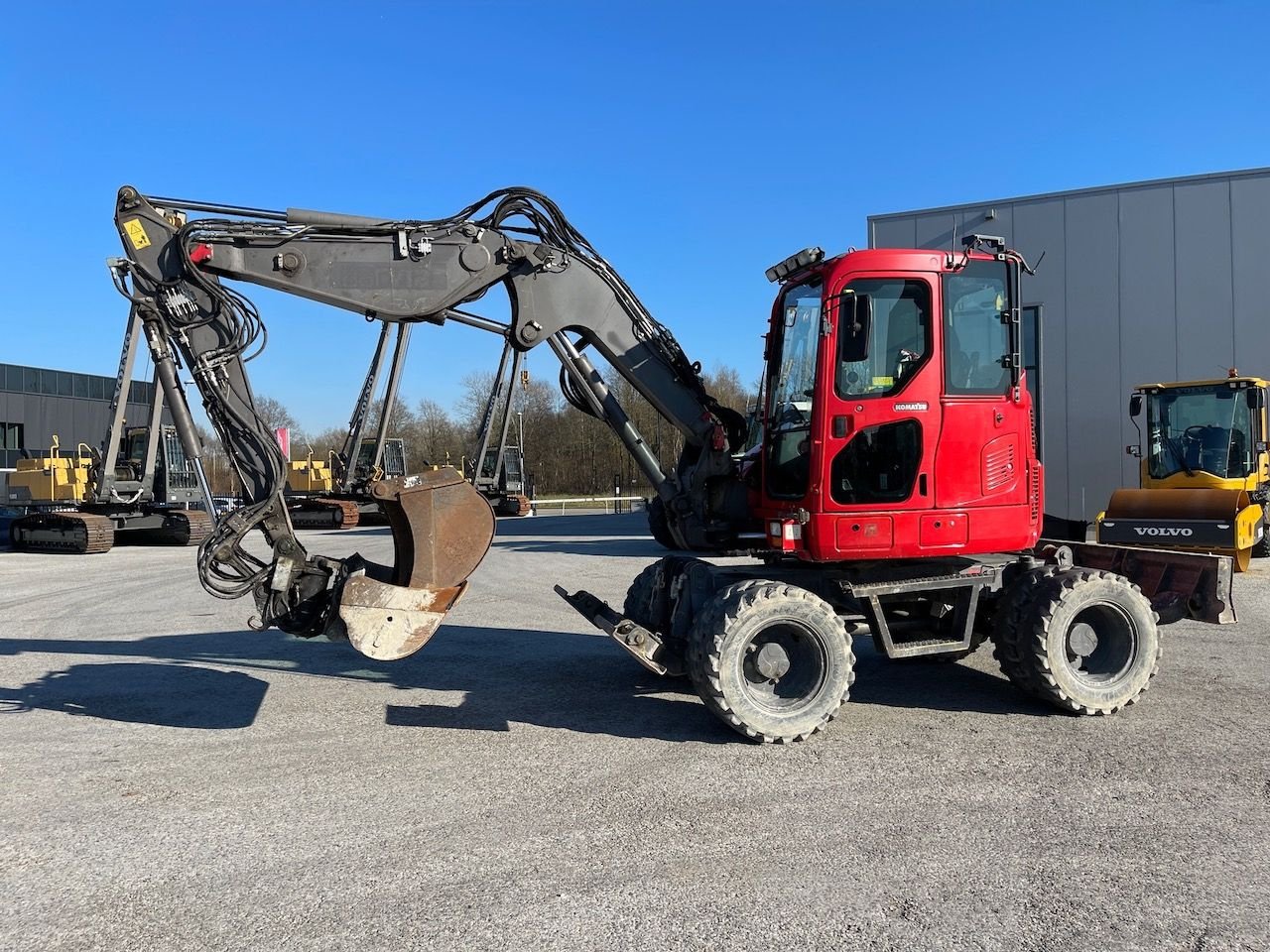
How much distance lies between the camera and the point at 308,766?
5520mm

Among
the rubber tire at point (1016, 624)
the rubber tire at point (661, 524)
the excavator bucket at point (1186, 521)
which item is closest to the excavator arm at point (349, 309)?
the rubber tire at point (661, 524)

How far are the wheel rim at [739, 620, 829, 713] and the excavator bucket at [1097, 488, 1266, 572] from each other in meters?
6.62

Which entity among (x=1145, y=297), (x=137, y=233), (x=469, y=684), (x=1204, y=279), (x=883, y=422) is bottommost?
(x=469, y=684)

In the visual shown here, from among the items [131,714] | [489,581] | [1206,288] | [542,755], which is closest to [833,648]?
[542,755]

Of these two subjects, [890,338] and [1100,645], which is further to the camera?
[1100,645]

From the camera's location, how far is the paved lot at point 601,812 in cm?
363

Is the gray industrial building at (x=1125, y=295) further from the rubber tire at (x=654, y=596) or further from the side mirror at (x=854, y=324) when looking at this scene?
the side mirror at (x=854, y=324)

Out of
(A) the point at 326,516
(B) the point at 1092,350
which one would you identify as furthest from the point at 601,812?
(A) the point at 326,516

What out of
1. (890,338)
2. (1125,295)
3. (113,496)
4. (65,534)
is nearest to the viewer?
(890,338)

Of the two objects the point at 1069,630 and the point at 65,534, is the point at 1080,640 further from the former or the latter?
the point at 65,534

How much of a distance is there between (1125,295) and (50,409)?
49.9 meters

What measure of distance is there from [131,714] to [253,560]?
155cm

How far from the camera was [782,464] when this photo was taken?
655 cm

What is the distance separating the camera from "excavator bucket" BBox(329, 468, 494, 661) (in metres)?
5.79
